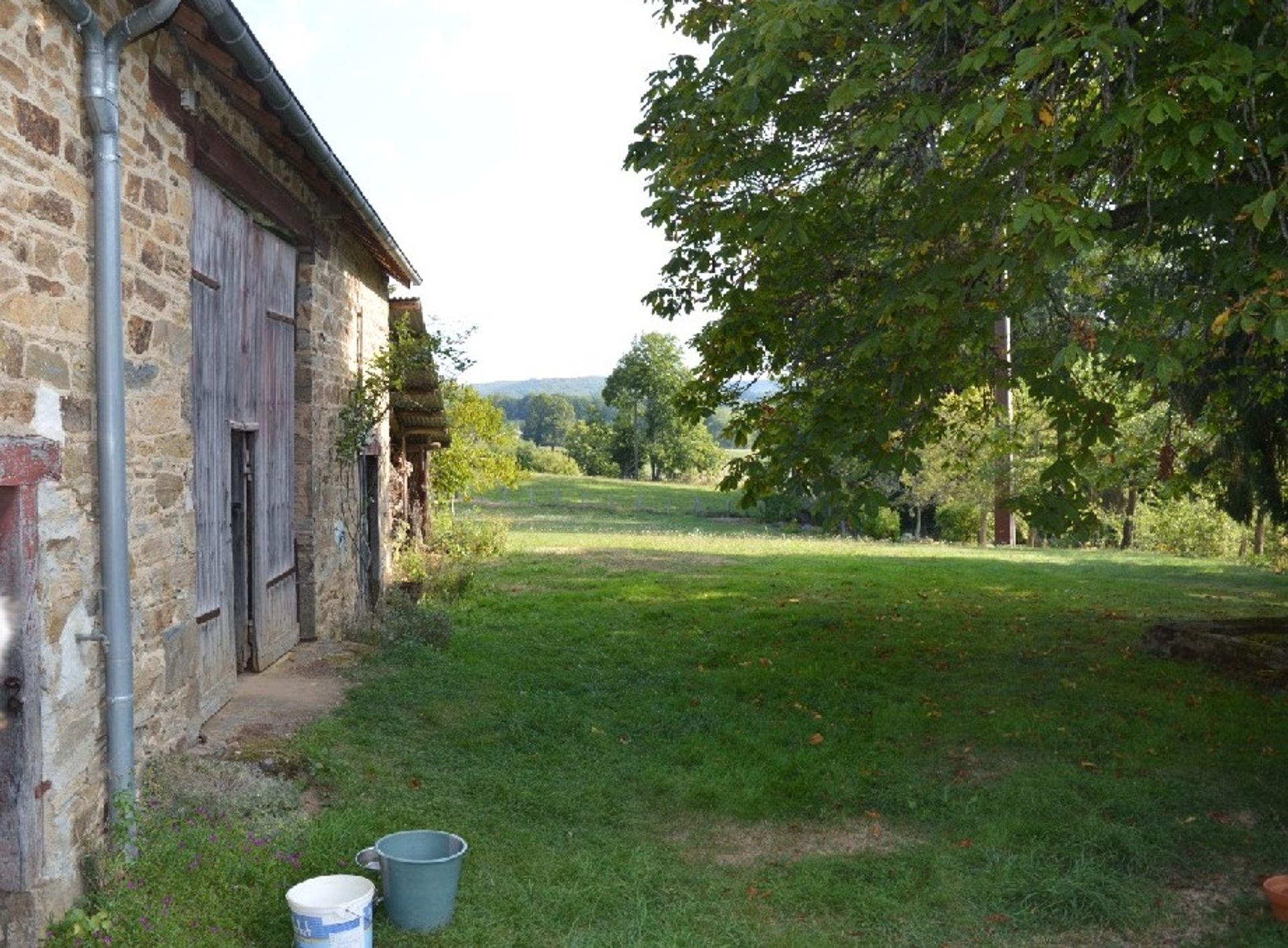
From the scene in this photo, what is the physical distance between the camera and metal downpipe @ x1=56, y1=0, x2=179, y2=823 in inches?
181

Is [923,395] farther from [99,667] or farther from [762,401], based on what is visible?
[99,667]

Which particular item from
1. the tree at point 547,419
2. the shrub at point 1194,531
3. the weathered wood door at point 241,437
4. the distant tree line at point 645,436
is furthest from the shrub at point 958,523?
the tree at point 547,419

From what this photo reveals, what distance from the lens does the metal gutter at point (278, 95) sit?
16.4 feet

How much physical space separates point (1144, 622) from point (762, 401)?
22.4 feet

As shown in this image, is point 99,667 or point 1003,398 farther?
point 1003,398

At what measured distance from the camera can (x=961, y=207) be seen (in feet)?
21.1

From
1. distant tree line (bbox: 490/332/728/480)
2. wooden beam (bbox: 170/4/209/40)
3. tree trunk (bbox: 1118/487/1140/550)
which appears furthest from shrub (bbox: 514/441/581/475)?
wooden beam (bbox: 170/4/209/40)

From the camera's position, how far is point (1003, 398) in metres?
21.2

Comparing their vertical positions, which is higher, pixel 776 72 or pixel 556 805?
pixel 776 72

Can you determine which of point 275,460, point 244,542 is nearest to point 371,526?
point 275,460

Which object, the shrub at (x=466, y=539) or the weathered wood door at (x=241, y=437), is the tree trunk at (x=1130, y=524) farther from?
the weathered wood door at (x=241, y=437)

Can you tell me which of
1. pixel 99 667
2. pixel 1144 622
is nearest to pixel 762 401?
pixel 99 667

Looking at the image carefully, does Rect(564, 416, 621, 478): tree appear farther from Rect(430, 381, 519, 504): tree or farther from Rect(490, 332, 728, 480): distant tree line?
Rect(430, 381, 519, 504): tree

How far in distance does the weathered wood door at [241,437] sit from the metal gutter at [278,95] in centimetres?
71
